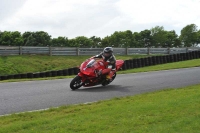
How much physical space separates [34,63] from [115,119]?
22.5m

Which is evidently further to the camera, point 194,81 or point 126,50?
point 126,50

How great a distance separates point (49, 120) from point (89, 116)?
0.81 meters

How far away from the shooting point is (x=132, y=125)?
5.90 metres

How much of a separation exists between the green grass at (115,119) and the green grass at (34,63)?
1852cm

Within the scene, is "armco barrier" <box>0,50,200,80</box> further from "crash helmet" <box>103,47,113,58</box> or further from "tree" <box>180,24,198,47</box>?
"tree" <box>180,24,198,47</box>

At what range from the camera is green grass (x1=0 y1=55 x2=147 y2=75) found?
25891 millimetres

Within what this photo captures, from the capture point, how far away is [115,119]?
6.38 meters

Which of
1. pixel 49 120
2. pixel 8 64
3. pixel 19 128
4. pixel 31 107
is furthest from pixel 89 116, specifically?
pixel 8 64

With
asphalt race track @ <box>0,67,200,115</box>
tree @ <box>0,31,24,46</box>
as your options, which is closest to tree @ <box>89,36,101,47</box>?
tree @ <box>0,31,24,46</box>

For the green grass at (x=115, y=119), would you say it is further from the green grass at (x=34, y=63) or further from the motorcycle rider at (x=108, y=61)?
the green grass at (x=34, y=63)

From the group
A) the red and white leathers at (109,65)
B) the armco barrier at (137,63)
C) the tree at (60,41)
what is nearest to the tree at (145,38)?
the tree at (60,41)

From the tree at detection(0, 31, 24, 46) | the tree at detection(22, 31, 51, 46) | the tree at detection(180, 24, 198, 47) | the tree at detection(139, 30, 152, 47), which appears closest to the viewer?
the tree at detection(0, 31, 24, 46)

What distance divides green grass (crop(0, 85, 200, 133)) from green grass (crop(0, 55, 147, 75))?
18.5m

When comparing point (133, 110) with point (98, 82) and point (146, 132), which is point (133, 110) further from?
point (98, 82)
